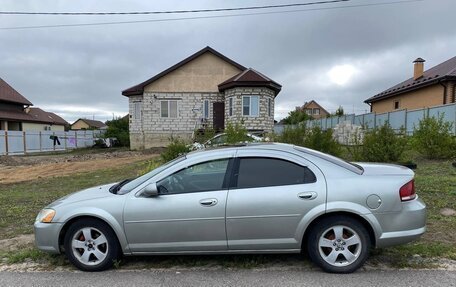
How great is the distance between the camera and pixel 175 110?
27.6m

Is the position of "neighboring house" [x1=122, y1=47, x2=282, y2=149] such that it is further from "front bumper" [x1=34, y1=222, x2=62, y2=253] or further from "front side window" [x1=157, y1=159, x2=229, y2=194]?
"front bumper" [x1=34, y1=222, x2=62, y2=253]

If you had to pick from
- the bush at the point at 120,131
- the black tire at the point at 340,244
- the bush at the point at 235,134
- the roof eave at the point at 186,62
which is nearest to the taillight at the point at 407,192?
the black tire at the point at 340,244

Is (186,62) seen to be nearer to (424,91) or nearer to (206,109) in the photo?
(206,109)

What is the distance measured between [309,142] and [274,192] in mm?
7663

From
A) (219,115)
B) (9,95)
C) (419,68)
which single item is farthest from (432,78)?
(9,95)

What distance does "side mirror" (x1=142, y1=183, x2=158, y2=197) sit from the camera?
386 cm

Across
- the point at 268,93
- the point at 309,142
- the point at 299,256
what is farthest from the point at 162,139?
the point at 299,256

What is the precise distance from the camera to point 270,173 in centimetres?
393

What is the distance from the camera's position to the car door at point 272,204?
374 cm

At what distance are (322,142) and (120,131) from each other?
3200cm

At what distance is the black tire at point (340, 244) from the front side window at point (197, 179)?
1252mm

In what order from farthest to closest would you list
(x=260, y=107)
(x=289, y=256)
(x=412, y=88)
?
(x=412, y=88) → (x=260, y=107) → (x=289, y=256)

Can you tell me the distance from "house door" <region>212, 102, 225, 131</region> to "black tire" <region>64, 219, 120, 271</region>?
23.6 metres

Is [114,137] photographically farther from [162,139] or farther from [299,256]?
[299,256]
